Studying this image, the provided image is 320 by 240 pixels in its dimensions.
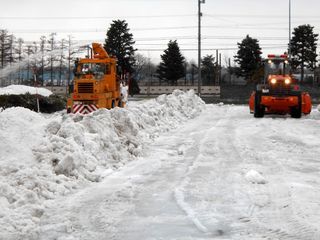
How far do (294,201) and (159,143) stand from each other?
273 inches

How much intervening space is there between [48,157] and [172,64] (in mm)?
63653

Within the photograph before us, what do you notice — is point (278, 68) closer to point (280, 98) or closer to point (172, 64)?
point (280, 98)

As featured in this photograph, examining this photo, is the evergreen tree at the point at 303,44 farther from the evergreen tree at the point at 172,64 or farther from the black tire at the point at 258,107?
the black tire at the point at 258,107

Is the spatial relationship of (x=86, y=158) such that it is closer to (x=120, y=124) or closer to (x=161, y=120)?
(x=120, y=124)

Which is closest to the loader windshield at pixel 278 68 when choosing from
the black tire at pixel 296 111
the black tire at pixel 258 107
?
the black tire at pixel 258 107

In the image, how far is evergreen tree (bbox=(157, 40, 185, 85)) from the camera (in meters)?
71.2

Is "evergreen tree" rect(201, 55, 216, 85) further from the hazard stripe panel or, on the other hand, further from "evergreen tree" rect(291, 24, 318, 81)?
the hazard stripe panel

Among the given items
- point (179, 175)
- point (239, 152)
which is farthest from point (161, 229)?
point (239, 152)

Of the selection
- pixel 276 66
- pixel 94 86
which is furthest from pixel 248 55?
pixel 94 86

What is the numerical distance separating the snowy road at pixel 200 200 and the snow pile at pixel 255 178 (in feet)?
0.05

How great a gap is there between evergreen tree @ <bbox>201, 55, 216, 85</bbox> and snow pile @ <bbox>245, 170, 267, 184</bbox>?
71.1 metres

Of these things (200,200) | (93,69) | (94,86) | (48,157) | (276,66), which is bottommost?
(200,200)

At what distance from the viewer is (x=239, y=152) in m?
11.7

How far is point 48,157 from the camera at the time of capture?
845 centimetres
